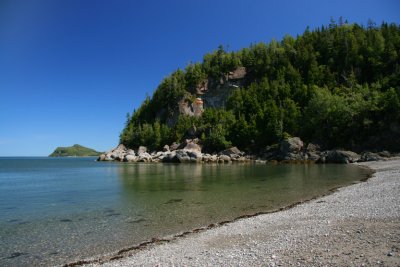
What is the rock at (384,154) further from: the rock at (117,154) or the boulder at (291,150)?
the rock at (117,154)

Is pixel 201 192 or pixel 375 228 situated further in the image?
pixel 201 192

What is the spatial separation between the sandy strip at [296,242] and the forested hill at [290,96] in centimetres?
6468

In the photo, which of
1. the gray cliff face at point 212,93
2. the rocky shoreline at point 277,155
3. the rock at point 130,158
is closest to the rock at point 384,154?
the rocky shoreline at point 277,155

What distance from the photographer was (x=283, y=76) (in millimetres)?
127250

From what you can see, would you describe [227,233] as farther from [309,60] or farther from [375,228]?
[309,60]

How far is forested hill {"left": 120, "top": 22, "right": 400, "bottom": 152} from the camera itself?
82.4 meters

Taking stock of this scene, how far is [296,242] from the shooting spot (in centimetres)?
1191

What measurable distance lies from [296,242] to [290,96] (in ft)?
360

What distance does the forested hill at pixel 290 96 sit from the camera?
82438mm

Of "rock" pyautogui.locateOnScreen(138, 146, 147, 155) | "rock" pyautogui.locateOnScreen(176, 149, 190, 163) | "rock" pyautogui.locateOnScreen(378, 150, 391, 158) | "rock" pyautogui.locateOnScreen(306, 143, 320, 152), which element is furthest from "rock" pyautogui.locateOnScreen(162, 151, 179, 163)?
"rock" pyautogui.locateOnScreen(378, 150, 391, 158)

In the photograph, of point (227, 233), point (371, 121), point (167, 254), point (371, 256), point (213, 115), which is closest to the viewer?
point (371, 256)

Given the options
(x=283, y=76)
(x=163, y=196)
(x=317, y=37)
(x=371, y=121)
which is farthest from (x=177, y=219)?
(x=317, y=37)

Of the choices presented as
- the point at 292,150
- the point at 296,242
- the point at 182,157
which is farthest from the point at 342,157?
the point at 296,242

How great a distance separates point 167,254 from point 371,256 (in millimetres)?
7344
